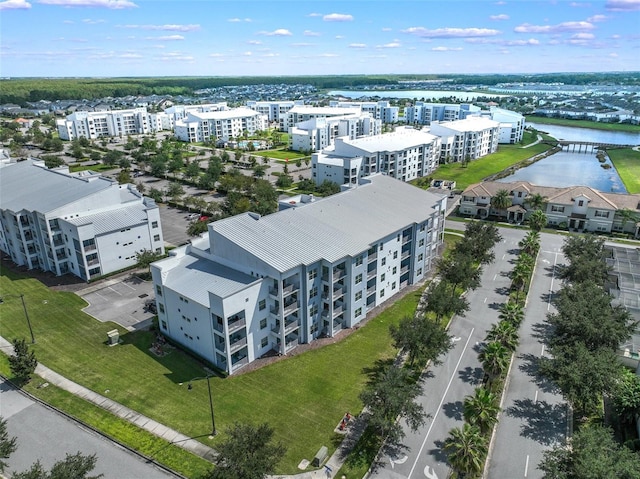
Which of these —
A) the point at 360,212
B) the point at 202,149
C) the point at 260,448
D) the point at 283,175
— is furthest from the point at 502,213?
the point at 202,149

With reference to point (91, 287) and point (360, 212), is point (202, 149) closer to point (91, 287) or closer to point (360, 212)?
point (91, 287)

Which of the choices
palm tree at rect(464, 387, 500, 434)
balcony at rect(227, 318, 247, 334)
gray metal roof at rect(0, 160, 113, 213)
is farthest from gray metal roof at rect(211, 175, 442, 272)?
gray metal roof at rect(0, 160, 113, 213)

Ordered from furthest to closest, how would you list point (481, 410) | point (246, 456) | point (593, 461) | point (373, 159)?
point (373, 159)
point (481, 410)
point (246, 456)
point (593, 461)

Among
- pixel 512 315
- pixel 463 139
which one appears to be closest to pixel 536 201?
pixel 512 315

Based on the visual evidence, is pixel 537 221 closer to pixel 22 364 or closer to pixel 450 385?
pixel 450 385

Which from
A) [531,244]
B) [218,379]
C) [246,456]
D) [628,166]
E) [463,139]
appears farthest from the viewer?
[463,139]

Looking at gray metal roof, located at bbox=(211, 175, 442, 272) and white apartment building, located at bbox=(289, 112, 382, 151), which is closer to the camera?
gray metal roof, located at bbox=(211, 175, 442, 272)

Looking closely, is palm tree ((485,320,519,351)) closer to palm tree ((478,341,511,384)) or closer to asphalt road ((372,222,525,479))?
palm tree ((478,341,511,384))
